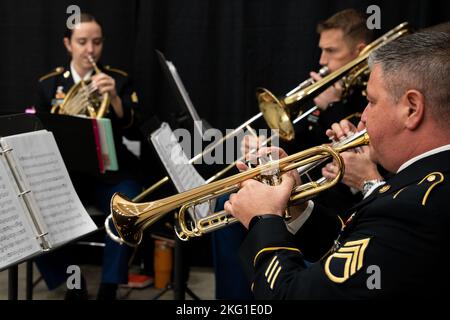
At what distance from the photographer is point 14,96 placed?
157 inches

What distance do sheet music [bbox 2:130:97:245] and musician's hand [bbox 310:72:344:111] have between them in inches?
56.2

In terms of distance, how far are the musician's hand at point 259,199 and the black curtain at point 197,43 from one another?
2173mm

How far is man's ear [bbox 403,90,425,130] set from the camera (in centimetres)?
136

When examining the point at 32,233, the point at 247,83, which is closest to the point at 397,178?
the point at 32,233

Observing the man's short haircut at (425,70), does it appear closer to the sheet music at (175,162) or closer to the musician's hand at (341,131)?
the musician's hand at (341,131)

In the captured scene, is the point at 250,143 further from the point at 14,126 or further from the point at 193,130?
the point at 14,126

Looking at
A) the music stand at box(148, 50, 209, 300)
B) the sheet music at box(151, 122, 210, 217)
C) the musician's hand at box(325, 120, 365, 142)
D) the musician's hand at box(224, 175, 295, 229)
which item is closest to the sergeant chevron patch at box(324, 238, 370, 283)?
the musician's hand at box(224, 175, 295, 229)

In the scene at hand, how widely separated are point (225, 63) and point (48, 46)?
1.22 meters

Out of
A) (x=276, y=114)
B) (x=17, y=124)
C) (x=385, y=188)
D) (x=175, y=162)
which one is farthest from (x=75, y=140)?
(x=385, y=188)

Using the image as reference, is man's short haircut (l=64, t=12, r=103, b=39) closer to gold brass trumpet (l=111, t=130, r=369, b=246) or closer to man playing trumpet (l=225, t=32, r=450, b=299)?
gold brass trumpet (l=111, t=130, r=369, b=246)

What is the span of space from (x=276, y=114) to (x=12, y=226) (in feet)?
5.10

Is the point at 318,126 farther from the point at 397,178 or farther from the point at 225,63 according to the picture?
the point at 397,178

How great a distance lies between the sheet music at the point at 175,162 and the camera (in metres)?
2.46

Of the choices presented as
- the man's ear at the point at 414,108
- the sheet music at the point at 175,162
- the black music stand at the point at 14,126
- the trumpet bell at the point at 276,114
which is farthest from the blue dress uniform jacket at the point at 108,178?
the man's ear at the point at 414,108
